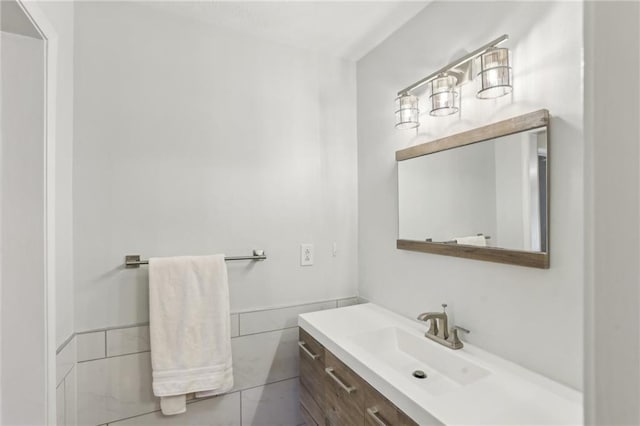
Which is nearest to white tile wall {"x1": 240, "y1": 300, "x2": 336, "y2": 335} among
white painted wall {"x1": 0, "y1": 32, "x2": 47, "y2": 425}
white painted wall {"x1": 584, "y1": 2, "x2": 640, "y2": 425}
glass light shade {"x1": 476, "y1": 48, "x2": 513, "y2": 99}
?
white painted wall {"x1": 0, "y1": 32, "x2": 47, "y2": 425}

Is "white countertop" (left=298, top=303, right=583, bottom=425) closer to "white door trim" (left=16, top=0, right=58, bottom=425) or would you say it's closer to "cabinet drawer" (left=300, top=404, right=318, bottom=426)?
"cabinet drawer" (left=300, top=404, right=318, bottom=426)

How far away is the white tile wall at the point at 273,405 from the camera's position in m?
1.78

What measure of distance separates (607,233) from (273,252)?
1691 millimetres

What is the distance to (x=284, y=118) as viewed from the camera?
75.1 inches

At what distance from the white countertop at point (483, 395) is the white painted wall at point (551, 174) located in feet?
0.21

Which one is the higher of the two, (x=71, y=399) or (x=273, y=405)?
(x=71, y=399)

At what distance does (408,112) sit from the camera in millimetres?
1607

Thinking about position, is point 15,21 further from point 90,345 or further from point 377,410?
point 377,410

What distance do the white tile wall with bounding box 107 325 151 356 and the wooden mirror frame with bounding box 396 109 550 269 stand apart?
52.3 inches

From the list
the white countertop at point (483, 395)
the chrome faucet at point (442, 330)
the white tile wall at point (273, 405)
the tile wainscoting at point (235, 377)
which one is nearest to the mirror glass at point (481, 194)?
the chrome faucet at point (442, 330)

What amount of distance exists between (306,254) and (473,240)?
0.94 meters

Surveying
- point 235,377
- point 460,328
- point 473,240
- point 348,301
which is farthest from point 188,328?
point 473,240

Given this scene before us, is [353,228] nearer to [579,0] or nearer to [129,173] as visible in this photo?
[129,173]

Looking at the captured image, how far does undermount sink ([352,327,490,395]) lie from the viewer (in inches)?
48.7
